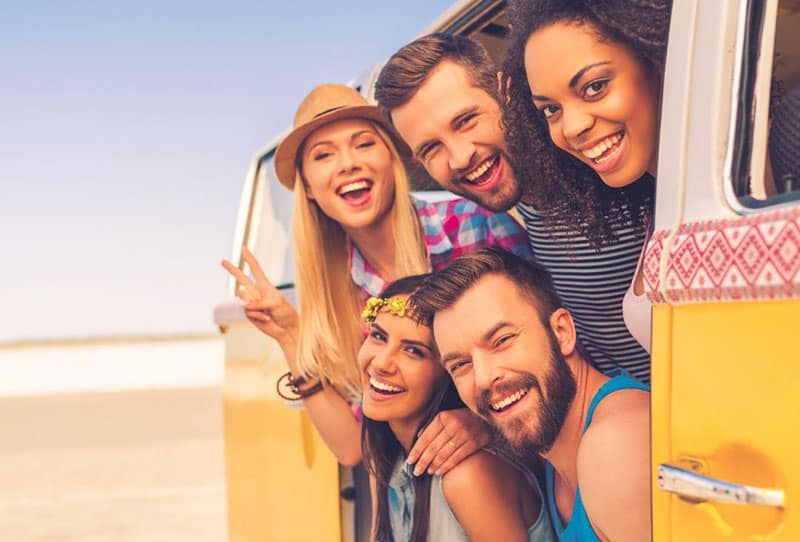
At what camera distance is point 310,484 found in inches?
123

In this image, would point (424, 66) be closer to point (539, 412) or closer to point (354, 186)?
point (354, 186)

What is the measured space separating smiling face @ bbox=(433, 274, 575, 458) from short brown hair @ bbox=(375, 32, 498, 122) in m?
0.57

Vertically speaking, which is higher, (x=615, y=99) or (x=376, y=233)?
(x=615, y=99)

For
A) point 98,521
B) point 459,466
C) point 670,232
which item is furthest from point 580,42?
point 98,521

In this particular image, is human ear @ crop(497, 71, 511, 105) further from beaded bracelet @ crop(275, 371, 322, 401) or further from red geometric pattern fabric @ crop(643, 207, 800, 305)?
beaded bracelet @ crop(275, 371, 322, 401)

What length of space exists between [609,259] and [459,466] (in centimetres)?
58

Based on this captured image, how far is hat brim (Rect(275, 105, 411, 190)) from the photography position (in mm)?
2771

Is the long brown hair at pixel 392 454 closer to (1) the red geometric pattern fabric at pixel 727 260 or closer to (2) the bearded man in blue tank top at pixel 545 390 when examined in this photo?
(2) the bearded man in blue tank top at pixel 545 390

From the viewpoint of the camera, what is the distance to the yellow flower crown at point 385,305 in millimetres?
2340

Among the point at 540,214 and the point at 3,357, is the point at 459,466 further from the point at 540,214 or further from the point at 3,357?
the point at 3,357

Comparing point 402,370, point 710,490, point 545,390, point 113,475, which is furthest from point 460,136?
point 113,475

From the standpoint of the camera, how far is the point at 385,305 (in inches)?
94.8

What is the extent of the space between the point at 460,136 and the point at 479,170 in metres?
0.10

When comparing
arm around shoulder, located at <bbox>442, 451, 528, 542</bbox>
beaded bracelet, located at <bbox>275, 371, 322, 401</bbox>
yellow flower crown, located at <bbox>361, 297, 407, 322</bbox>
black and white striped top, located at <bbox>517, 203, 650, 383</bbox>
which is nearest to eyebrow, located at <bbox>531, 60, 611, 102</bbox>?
black and white striped top, located at <bbox>517, 203, 650, 383</bbox>
